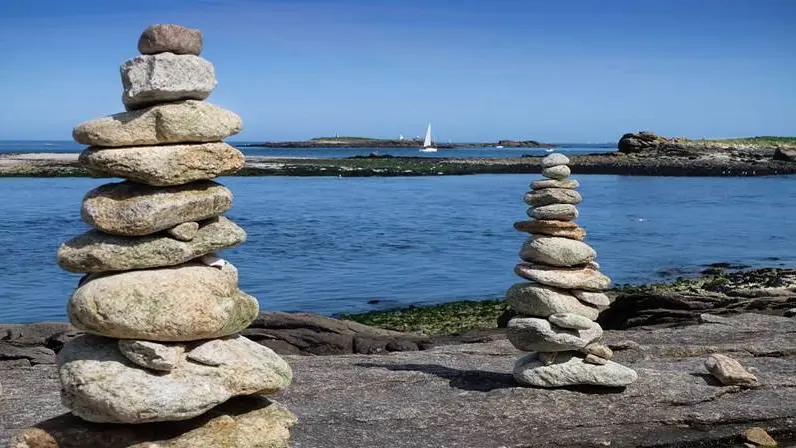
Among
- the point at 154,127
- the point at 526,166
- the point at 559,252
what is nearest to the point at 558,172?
the point at 559,252

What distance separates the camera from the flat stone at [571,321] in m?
14.7

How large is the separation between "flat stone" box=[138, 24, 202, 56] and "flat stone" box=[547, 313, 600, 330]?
300 inches

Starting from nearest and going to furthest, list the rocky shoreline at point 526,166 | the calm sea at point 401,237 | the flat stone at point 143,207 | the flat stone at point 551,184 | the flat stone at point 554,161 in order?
the flat stone at point 143,207 < the flat stone at point 551,184 < the flat stone at point 554,161 < the calm sea at point 401,237 < the rocky shoreline at point 526,166

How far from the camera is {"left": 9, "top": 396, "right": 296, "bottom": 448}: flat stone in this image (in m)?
10.1

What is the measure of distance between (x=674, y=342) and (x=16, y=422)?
42.3 feet

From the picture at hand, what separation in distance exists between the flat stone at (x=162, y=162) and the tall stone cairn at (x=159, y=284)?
12mm

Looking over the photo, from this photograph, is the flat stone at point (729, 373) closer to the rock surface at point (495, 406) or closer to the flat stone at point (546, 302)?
the rock surface at point (495, 406)

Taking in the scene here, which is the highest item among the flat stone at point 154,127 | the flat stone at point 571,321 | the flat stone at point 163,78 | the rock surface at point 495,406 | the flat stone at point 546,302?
the flat stone at point 163,78

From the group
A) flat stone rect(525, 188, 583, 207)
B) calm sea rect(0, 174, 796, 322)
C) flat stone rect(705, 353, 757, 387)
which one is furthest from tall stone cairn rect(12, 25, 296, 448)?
calm sea rect(0, 174, 796, 322)

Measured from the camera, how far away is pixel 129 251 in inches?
397

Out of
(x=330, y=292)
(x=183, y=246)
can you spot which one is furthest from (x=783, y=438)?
(x=330, y=292)

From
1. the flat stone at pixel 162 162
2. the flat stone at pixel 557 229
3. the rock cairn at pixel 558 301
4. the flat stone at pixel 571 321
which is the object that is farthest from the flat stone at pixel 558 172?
the flat stone at pixel 162 162

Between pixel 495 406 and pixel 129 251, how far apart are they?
643 cm

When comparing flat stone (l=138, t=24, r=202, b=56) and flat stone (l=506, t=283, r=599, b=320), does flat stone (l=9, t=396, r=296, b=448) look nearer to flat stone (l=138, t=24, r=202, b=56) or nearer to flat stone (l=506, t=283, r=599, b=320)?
flat stone (l=138, t=24, r=202, b=56)
